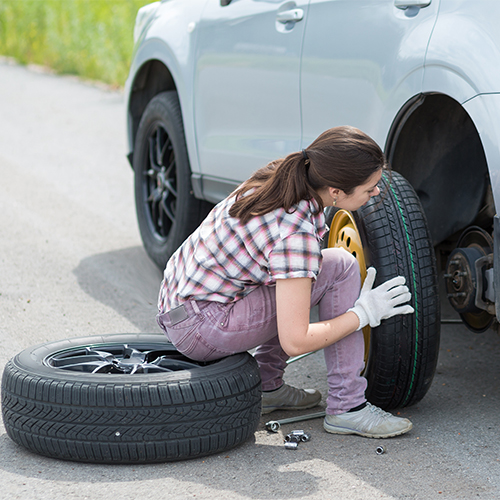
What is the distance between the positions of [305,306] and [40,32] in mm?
14867

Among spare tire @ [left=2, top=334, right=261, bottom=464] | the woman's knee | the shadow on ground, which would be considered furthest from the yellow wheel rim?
the shadow on ground

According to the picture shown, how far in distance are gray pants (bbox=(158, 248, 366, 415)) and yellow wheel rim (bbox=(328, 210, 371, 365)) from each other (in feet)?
0.65

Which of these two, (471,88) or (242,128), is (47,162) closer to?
(242,128)

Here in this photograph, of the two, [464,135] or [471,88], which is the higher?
[471,88]

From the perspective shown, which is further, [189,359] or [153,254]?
[153,254]

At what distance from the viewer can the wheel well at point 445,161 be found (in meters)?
3.07

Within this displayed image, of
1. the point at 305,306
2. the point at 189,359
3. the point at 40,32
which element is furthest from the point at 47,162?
the point at 40,32

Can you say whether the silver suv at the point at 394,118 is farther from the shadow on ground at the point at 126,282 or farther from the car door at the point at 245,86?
the shadow on ground at the point at 126,282

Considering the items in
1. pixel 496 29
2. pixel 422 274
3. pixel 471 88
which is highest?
pixel 496 29

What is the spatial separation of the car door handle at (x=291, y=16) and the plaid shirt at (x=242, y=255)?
117 centimetres

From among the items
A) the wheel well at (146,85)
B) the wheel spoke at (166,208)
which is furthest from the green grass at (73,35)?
the wheel spoke at (166,208)

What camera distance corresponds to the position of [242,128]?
4031mm

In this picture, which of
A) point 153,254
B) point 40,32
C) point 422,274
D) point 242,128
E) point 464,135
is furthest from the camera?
point 40,32

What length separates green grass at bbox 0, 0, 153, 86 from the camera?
1354 cm
